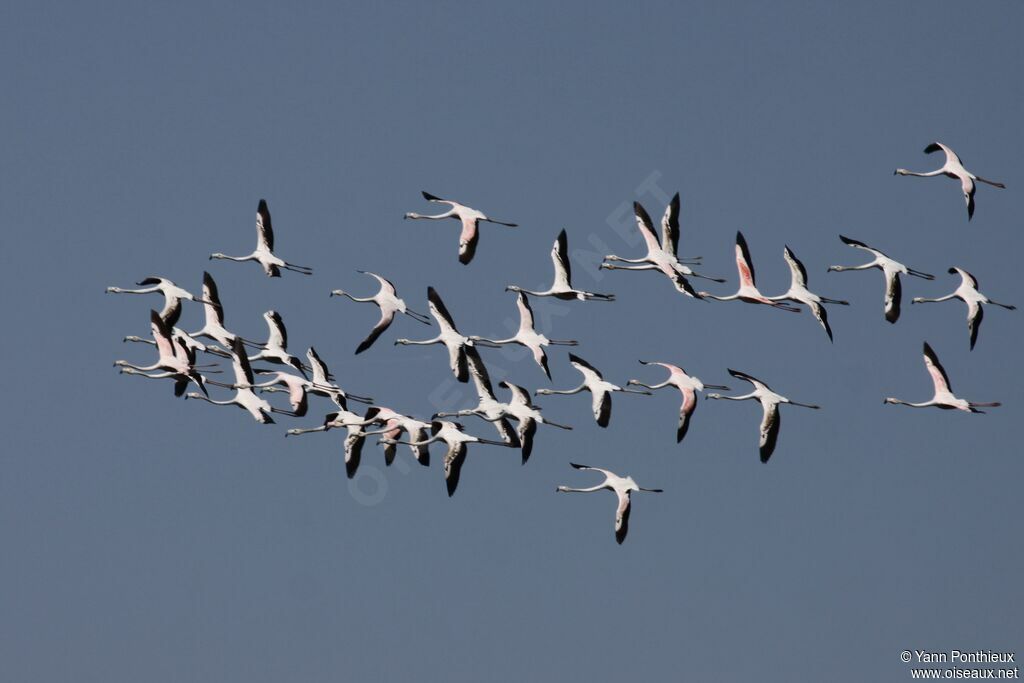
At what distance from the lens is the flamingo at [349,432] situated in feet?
196

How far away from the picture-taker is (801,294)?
57438 millimetres

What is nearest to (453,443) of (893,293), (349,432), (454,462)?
(454,462)

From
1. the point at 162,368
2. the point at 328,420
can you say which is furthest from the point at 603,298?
the point at 162,368

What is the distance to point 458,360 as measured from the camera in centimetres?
5859

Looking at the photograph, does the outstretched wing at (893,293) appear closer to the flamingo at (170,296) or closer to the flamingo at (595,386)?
the flamingo at (595,386)

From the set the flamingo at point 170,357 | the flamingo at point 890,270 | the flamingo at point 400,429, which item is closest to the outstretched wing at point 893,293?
the flamingo at point 890,270

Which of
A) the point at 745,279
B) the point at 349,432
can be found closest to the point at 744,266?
the point at 745,279

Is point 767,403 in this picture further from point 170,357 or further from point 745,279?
point 170,357

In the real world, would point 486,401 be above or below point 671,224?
below

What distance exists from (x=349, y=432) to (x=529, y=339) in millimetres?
5338

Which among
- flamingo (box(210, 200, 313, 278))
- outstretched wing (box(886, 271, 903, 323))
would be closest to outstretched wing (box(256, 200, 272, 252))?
flamingo (box(210, 200, 313, 278))

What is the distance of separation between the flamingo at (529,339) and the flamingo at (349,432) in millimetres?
3810

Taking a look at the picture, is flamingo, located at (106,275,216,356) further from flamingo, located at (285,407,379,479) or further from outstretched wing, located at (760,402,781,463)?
outstretched wing, located at (760,402,781,463)

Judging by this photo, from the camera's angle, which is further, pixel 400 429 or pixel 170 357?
pixel 400 429
